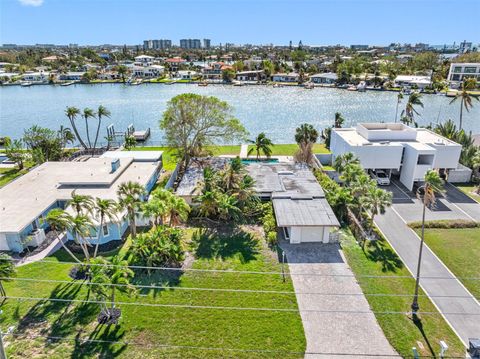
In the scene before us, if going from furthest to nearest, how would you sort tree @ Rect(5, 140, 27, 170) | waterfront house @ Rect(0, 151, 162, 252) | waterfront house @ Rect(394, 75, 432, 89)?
waterfront house @ Rect(394, 75, 432, 89), tree @ Rect(5, 140, 27, 170), waterfront house @ Rect(0, 151, 162, 252)

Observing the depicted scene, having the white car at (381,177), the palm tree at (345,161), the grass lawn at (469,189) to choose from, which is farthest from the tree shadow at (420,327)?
the grass lawn at (469,189)

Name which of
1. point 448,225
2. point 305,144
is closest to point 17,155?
point 305,144

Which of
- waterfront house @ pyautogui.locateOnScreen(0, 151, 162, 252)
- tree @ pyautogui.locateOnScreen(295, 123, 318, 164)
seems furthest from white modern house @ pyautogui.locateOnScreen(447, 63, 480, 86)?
waterfront house @ pyautogui.locateOnScreen(0, 151, 162, 252)

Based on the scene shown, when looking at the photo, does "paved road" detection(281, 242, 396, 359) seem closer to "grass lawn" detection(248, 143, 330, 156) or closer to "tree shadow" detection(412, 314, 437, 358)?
"tree shadow" detection(412, 314, 437, 358)

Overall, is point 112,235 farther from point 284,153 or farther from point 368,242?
point 284,153

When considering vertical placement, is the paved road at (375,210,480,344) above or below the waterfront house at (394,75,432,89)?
below

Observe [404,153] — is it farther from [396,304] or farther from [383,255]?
[396,304]
